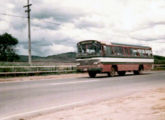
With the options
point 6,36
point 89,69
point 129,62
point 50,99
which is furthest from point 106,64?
point 6,36

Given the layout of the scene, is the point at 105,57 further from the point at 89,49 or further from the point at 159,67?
the point at 159,67

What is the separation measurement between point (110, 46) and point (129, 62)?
3757 mm

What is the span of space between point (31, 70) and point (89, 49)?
6937 millimetres

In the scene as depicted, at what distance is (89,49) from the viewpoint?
76.2ft

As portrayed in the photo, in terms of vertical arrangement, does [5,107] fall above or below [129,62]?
below

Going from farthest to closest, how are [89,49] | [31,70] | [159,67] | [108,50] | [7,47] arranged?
[7,47]
[159,67]
[31,70]
[108,50]
[89,49]

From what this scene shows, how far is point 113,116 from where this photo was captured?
6.08 metres

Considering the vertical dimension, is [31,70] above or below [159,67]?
below

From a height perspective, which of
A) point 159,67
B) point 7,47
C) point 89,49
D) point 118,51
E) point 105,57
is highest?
point 7,47

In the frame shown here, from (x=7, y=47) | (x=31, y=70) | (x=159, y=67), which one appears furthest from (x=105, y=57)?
(x=7, y=47)

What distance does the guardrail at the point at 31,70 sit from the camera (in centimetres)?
2403

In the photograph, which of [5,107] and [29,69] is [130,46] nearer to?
[29,69]

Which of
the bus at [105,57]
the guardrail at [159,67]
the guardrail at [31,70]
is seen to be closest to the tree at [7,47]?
the guardrail at [159,67]

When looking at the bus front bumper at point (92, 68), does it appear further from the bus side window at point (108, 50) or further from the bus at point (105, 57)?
the bus side window at point (108, 50)
